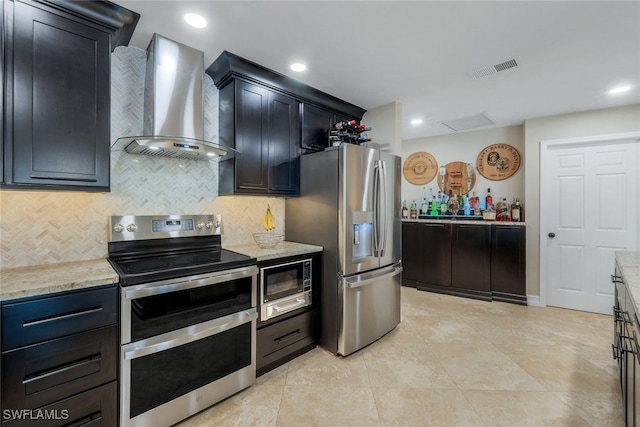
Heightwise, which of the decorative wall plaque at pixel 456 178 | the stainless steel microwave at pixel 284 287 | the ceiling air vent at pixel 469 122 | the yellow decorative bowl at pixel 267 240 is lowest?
the stainless steel microwave at pixel 284 287

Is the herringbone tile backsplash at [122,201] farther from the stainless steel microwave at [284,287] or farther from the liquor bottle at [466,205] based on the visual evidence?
the liquor bottle at [466,205]

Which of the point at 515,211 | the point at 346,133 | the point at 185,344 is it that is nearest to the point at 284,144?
the point at 346,133

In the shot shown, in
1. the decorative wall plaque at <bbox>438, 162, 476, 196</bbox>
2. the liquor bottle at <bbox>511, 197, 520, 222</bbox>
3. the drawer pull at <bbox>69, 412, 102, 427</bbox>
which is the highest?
the decorative wall plaque at <bbox>438, 162, 476, 196</bbox>

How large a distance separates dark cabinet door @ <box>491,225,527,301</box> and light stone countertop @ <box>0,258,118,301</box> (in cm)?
436

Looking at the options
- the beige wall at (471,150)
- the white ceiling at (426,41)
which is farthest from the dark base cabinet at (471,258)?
the white ceiling at (426,41)

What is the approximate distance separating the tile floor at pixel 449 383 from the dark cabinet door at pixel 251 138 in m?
1.60

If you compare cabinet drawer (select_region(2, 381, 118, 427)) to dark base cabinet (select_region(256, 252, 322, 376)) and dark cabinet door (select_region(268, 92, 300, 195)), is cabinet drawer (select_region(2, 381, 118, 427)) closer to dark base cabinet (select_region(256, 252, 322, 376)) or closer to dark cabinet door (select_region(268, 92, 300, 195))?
dark base cabinet (select_region(256, 252, 322, 376))

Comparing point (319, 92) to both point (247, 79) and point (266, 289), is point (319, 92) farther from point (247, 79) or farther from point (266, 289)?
point (266, 289)

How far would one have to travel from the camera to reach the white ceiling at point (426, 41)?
1757 millimetres

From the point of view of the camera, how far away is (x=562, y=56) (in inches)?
90.6

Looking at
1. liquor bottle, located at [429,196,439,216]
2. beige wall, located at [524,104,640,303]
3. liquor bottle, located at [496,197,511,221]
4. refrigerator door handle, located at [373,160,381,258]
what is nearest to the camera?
refrigerator door handle, located at [373,160,381,258]

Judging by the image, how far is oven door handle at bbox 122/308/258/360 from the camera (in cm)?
151

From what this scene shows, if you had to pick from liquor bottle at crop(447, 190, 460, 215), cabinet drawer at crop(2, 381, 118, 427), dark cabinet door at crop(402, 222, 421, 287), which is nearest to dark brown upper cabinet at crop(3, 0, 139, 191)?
cabinet drawer at crop(2, 381, 118, 427)

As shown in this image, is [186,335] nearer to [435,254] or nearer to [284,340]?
[284,340]
